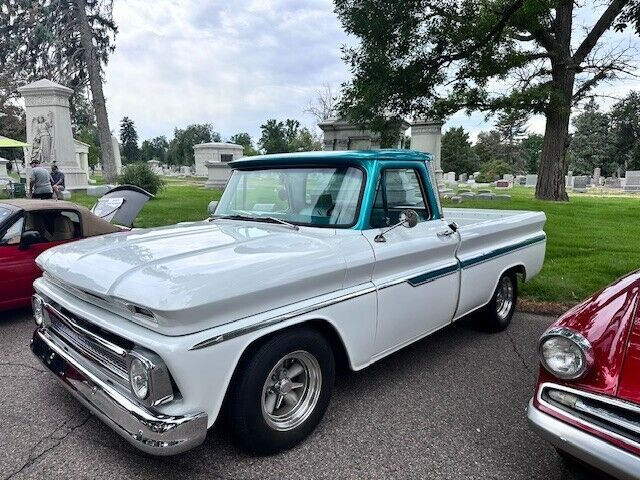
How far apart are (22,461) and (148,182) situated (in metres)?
15.3

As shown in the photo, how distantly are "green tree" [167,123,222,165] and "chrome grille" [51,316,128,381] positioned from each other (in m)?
75.7

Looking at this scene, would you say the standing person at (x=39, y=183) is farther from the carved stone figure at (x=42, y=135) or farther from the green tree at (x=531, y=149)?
the green tree at (x=531, y=149)

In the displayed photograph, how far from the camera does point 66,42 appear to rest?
23.0 metres

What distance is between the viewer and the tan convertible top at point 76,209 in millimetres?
5180

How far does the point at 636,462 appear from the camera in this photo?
73.1 inches

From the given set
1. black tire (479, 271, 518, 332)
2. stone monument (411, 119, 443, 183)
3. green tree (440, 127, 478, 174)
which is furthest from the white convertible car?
green tree (440, 127, 478, 174)

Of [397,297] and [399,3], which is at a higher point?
[399,3]

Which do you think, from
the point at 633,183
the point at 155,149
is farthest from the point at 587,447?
the point at 155,149

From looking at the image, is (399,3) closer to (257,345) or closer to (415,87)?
(415,87)

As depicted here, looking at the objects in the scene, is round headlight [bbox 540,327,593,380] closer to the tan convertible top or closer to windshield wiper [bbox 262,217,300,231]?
windshield wiper [bbox 262,217,300,231]

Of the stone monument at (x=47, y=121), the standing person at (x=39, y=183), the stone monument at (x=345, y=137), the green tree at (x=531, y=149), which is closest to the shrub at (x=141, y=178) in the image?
the stone monument at (x=47, y=121)

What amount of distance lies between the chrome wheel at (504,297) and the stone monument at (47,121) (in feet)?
58.2

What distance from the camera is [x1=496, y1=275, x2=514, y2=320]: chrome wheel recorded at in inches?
185

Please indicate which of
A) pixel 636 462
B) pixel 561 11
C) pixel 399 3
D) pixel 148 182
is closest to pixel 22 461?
pixel 636 462
